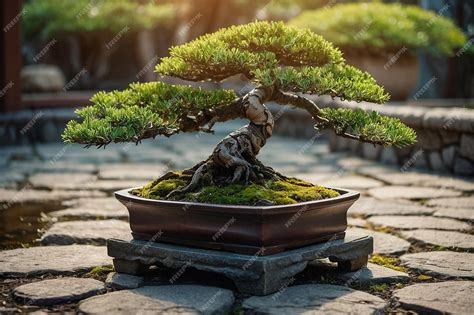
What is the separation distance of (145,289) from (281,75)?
0.99 meters

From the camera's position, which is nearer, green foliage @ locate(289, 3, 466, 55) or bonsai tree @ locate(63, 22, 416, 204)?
bonsai tree @ locate(63, 22, 416, 204)

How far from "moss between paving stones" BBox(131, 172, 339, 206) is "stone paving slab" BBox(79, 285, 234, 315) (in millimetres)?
364

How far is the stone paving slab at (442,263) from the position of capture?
2.98 m

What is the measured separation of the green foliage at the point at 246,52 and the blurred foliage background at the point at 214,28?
614 centimetres

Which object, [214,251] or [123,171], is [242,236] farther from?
[123,171]

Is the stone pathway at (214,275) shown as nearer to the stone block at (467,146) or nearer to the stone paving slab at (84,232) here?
the stone paving slab at (84,232)

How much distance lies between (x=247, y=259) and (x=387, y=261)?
923 mm

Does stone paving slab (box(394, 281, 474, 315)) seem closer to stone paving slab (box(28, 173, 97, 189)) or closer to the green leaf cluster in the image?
the green leaf cluster

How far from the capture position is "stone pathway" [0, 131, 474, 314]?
2502mm

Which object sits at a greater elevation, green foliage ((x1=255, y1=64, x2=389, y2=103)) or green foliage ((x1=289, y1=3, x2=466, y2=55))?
green foliage ((x1=289, y1=3, x2=466, y2=55))

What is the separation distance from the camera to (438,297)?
260 centimetres

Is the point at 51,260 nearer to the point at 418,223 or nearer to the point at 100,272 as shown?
the point at 100,272

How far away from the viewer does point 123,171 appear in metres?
6.18

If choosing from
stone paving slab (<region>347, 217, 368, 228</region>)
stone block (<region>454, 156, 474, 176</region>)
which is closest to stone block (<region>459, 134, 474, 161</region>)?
stone block (<region>454, 156, 474, 176</region>)
